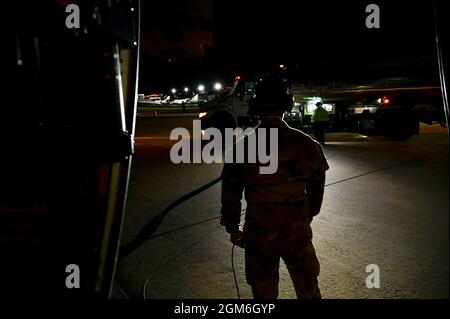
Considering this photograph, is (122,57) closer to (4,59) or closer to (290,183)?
(4,59)

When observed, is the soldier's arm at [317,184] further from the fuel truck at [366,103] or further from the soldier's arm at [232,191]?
the fuel truck at [366,103]

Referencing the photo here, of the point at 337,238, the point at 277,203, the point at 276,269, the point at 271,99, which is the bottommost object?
the point at 337,238

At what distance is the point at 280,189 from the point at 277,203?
0.10 m

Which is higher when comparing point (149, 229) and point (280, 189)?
point (280, 189)

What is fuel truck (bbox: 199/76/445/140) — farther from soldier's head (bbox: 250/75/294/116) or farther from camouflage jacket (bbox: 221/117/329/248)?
camouflage jacket (bbox: 221/117/329/248)

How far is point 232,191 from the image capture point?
2484 millimetres

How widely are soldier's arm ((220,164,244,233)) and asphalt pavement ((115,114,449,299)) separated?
44.2 inches

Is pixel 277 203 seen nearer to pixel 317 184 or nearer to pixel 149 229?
pixel 317 184

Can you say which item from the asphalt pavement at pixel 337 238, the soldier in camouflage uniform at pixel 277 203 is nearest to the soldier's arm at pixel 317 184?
the soldier in camouflage uniform at pixel 277 203

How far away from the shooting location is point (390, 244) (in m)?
4.20

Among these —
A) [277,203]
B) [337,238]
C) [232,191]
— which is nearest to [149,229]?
[337,238]
